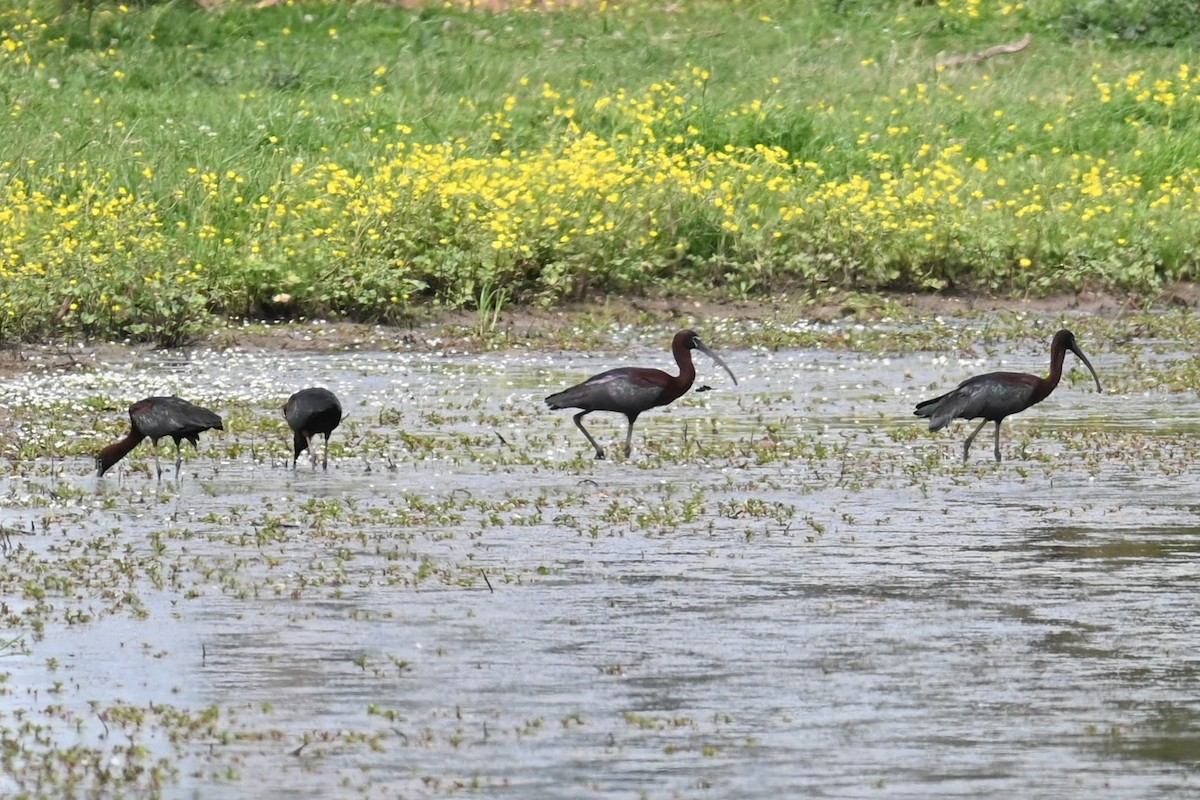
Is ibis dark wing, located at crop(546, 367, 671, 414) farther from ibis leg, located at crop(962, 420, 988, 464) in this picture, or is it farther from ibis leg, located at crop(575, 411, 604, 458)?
ibis leg, located at crop(962, 420, 988, 464)

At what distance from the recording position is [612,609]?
7996mm

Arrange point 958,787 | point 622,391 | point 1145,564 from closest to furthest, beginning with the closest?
point 958,787, point 1145,564, point 622,391

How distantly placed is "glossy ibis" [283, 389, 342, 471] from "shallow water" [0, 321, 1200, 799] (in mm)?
239

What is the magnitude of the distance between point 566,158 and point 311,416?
8.59 meters

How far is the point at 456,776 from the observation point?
19.7 ft

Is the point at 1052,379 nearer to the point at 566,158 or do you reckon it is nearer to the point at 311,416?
the point at 311,416

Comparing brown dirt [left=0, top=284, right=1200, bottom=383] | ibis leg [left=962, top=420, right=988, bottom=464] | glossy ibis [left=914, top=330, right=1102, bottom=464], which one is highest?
glossy ibis [left=914, top=330, right=1102, bottom=464]

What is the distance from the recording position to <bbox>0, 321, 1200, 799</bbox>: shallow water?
6.16 meters

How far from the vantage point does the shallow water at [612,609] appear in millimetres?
6160

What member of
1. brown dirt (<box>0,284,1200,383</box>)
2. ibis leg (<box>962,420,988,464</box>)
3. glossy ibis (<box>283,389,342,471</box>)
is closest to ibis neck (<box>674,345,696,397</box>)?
ibis leg (<box>962,420,988,464</box>)

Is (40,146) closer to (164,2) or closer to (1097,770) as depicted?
(164,2)

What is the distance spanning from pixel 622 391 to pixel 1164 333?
5791mm

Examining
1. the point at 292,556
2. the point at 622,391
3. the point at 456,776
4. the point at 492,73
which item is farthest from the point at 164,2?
the point at 456,776

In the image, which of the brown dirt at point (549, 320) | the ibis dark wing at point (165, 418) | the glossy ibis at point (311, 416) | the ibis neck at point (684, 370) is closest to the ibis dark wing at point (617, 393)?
the ibis neck at point (684, 370)
